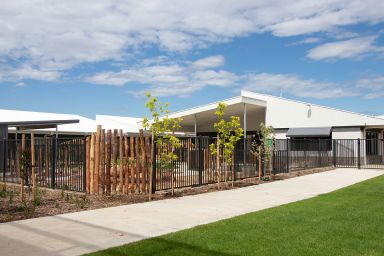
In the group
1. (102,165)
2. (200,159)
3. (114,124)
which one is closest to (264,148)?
(200,159)

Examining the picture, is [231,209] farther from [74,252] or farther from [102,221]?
[74,252]

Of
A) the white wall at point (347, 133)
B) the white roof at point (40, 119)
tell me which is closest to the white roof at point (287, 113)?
the white wall at point (347, 133)

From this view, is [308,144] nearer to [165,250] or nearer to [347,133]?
[347,133]

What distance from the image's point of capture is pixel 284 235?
23.6 feet

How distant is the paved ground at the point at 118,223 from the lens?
6574 millimetres

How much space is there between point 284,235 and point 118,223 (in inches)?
127

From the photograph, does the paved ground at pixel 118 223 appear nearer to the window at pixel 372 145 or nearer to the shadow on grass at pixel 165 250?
the shadow on grass at pixel 165 250

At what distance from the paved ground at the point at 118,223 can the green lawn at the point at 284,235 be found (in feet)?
1.91

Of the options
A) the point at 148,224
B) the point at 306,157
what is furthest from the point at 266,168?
the point at 148,224

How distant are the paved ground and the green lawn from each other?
58 centimetres

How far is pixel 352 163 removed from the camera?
93.1 ft

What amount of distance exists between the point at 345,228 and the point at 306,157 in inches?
726

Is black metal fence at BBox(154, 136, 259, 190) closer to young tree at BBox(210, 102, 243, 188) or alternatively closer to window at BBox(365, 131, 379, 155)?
young tree at BBox(210, 102, 243, 188)

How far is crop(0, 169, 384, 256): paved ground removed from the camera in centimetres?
657
